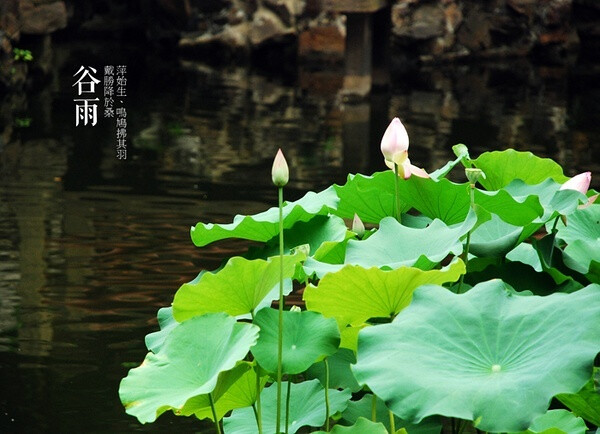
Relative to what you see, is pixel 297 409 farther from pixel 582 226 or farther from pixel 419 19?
pixel 419 19

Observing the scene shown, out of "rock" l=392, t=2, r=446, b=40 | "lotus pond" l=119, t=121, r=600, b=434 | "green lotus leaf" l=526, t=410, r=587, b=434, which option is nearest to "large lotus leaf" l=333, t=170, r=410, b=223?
"lotus pond" l=119, t=121, r=600, b=434

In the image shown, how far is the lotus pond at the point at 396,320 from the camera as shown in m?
1.39

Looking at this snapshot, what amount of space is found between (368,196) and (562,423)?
1.89 feet

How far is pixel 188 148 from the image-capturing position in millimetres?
10297

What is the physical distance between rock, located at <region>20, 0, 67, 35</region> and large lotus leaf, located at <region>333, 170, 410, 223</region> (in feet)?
41.2

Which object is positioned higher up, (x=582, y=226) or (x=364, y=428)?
(x=582, y=226)

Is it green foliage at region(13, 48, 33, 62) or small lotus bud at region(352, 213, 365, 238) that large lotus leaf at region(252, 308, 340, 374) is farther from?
green foliage at region(13, 48, 33, 62)

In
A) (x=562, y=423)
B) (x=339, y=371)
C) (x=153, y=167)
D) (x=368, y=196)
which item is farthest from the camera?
(x=153, y=167)

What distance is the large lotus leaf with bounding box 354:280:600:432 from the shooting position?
52.7 inches

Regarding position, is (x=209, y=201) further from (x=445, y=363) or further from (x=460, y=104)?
(x=460, y=104)

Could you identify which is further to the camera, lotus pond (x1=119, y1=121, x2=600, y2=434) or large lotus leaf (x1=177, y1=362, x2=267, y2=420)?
large lotus leaf (x1=177, y1=362, x2=267, y2=420)

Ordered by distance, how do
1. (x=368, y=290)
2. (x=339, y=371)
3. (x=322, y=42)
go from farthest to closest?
(x=322, y=42), (x=339, y=371), (x=368, y=290)

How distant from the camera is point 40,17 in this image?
46.8 feet

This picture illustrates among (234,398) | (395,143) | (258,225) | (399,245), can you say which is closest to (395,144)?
(395,143)
